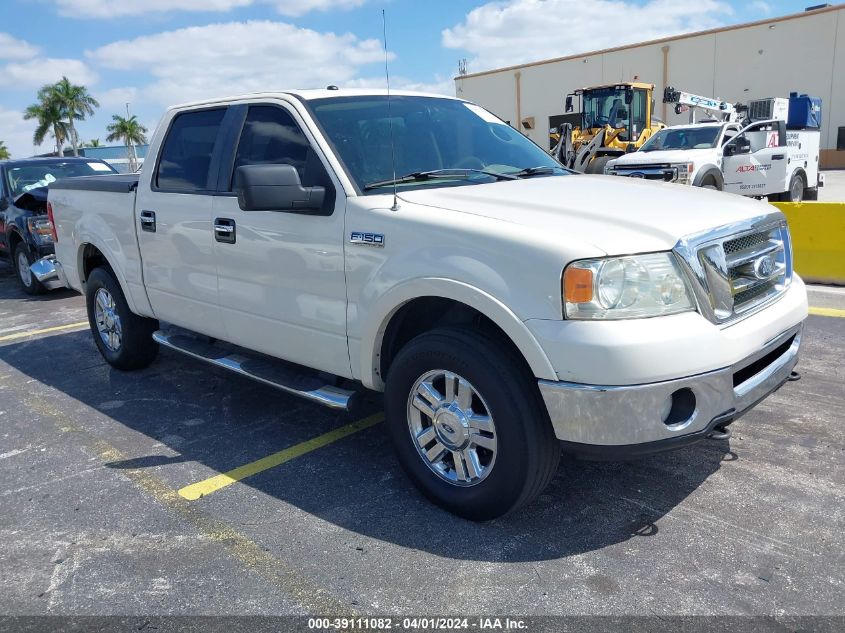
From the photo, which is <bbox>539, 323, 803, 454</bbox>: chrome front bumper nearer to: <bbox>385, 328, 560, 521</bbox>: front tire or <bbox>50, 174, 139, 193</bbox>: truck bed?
<bbox>385, 328, 560, 521</bbox>: front tire

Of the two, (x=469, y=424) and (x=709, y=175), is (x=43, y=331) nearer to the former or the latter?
(x=469, y=424)

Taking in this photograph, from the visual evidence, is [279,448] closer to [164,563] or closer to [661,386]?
[164,563]

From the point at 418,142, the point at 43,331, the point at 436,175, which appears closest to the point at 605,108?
the point at 43,331

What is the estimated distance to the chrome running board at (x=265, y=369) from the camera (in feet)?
12.2

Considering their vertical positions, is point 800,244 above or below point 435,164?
below

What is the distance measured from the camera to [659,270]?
2.78 m

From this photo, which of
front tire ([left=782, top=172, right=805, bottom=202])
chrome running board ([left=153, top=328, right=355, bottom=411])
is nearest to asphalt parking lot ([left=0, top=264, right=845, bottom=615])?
chrome running board ([left=153, top=328, right=355, bottom=411])

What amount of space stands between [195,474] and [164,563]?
0.89 metres

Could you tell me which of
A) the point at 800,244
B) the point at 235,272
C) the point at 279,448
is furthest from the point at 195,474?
the point at 800,244

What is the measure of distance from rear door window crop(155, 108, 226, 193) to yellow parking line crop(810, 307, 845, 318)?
5.42 metres

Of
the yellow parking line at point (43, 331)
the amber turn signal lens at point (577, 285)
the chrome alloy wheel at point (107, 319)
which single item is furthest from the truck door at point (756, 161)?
the amber turn signal lens at point (577, 285)

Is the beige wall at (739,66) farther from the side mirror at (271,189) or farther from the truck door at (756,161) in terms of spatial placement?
the side mirror at (271,189)

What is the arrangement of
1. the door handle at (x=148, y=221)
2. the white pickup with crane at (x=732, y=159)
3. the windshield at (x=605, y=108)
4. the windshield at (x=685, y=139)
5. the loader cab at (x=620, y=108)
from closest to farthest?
the door handle at (x=148, y=221) → the white pickup with crane at (x=732, y=159) → the windshield at (x=685, y=139) → the loader cab at (x=620, y=108) → the windshield at (x=605, y=108)

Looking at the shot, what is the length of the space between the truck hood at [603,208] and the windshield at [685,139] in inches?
461
